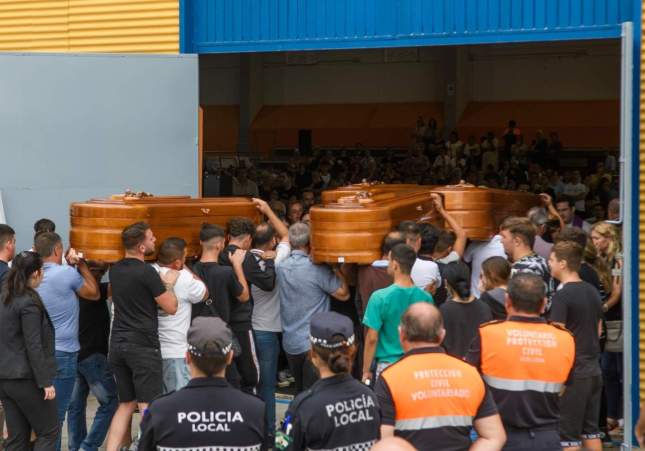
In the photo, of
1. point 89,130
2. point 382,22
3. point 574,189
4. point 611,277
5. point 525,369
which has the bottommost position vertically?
point 525,369

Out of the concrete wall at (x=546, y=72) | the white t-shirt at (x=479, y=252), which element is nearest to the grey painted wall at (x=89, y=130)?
the white t-shirt at (x=479, y=252)

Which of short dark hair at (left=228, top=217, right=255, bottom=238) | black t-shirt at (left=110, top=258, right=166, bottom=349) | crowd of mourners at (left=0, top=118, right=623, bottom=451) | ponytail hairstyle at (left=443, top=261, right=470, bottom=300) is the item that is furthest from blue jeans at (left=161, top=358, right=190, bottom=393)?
ponytail hairstyle at (left=443, top=261, right=470, bottom=300)

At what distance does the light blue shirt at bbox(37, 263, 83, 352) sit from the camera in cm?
792

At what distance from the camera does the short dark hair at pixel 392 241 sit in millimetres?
7880

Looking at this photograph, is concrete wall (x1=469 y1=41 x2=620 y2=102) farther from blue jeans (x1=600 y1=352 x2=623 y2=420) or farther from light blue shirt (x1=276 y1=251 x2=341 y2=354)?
light blue shirt (x1=276 y1=251 x2=341 y2=354)

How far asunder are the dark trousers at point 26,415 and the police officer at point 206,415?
2.80 meters

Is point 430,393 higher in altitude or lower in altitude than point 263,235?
lower

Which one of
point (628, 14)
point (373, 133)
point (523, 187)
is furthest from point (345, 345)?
point (373, 133)

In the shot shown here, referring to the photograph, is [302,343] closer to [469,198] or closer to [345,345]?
[469,198]

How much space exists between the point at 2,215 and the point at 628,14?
598cm

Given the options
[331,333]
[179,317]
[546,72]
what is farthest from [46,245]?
[546,72]

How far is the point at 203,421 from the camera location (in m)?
4.63

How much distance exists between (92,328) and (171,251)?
3.22ft

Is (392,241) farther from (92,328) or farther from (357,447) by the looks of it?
(357,447)
